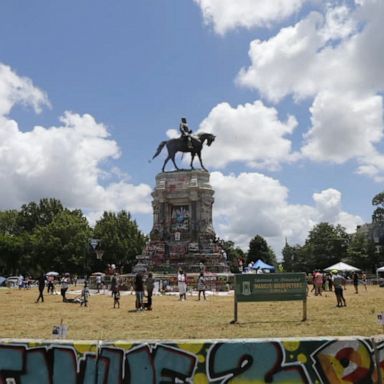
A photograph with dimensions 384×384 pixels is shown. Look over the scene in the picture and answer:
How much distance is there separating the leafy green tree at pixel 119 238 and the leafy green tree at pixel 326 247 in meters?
34.9

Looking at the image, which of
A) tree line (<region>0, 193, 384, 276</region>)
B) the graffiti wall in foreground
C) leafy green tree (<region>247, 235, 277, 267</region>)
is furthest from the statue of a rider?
leafy green tree (<region>247, 235, 277, 267</region>)

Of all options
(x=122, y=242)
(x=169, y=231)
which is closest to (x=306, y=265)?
(x=122, y=242)

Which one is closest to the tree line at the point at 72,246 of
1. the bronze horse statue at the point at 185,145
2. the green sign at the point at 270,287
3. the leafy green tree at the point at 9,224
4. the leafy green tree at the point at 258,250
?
the leafy green tree at the point at 9,224

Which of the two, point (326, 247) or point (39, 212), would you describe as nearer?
point (326, 247)

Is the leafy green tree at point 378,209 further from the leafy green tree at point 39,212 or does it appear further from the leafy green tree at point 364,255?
the leafy green tree at point 39,212

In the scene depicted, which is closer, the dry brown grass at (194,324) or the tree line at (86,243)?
the dry brown grass at (194,324)

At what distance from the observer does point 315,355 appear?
26.1ft

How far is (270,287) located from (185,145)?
44.2 m

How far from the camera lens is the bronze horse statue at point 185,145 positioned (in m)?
63.1

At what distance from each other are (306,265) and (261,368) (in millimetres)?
108976

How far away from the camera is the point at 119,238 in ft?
326

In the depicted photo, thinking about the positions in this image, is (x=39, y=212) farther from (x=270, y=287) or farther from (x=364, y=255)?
(x=270, y=287)

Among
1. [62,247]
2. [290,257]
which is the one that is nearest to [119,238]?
[62,247]

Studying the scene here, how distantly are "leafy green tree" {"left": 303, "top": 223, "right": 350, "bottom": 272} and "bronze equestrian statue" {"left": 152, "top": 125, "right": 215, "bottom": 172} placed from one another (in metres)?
53.6
